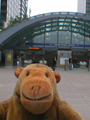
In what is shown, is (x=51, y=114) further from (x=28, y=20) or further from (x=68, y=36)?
(x=68, y=36)

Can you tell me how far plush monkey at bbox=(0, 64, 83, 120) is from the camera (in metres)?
1.78

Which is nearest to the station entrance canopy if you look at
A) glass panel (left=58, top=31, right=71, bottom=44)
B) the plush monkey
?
glass panel (left=58, top=31, right=71, bottom=44)

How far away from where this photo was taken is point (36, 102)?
1757mm

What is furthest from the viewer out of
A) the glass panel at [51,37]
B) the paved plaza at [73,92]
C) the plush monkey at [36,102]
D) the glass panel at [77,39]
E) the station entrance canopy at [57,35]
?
the glass panel at [77,39]

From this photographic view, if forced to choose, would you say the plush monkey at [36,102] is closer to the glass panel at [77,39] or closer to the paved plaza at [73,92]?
the paved plaza at [73,92]

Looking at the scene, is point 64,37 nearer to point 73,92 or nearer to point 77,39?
point 77,39

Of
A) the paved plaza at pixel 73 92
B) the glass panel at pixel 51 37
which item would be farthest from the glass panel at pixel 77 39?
the paved plaza at pixel 73 92

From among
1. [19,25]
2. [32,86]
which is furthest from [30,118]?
[19,25]

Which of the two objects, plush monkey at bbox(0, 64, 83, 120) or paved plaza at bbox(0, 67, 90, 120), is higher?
plush monkey at bbox(0, 64, 83, 120)

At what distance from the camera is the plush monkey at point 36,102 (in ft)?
5.84

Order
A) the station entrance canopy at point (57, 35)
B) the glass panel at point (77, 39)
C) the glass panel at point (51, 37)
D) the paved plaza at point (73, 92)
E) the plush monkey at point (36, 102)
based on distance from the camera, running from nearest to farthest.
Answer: the plush monkey at point (36, 102)
the paved plaza at point (73, 92)
the station entrance canopy at point (57, 35)
the glass panel at point (51, 37)
the glass panel at point (77, 39)

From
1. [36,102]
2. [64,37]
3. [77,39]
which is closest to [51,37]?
[64,37]

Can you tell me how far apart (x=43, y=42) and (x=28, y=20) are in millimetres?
5525

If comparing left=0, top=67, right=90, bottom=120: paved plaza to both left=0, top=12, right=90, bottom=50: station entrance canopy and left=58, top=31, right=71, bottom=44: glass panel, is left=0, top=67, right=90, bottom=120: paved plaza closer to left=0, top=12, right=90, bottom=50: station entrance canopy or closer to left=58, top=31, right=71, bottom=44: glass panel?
left=0, top=12, right=90, bottom=50: station entrance canopy
